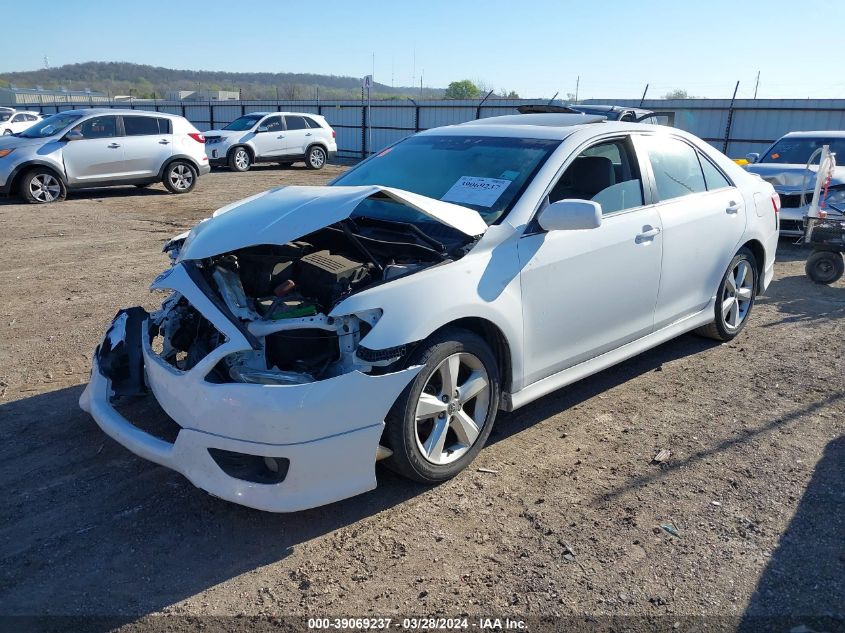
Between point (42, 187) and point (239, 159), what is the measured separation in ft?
25.9

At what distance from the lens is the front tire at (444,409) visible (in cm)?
327

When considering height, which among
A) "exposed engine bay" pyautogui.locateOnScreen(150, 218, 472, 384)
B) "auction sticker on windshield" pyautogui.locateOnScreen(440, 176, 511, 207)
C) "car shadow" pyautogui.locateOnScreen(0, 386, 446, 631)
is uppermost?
"auction sticker on windshield" pyautogui.locateOnScreen(440, 176, 511, 207)

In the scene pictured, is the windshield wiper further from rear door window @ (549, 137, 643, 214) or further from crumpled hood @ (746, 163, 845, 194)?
crumpled hood @ (746, 163, 845, 194)

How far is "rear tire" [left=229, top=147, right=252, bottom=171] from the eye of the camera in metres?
20.2

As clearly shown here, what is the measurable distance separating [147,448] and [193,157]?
1283cm

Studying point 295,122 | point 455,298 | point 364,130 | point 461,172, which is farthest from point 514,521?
point 364,130

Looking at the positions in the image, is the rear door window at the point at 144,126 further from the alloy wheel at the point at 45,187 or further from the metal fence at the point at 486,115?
the metal fence at the point at 486,115

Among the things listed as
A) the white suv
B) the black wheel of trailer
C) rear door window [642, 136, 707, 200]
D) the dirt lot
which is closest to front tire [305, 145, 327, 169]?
the white suv

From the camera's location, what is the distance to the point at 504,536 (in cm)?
319

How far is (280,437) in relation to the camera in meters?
2.95

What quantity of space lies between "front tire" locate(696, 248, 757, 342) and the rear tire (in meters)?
17.1

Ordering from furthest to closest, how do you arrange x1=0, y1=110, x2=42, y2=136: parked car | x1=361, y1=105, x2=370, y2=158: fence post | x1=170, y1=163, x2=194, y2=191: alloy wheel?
x1=361, y1=105, x2=370, y2=158: fence post
x1=0, y1=110, x2=42, y2=136: parked car
x1=170, y1=163, x2=194, y2=191: alloy wheel

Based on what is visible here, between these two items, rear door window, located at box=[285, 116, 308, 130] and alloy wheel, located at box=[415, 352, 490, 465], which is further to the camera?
rear door window, located at box=[285, 116, 308, 130]

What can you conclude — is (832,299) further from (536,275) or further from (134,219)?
(134,219)
